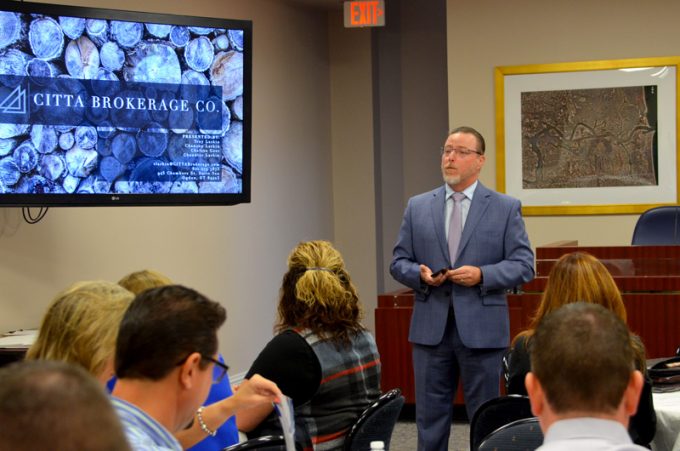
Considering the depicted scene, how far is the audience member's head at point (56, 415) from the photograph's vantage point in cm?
85

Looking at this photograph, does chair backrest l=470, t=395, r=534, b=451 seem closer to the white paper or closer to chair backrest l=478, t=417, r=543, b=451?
chair backrest l=478, t=417, r=543, b=451

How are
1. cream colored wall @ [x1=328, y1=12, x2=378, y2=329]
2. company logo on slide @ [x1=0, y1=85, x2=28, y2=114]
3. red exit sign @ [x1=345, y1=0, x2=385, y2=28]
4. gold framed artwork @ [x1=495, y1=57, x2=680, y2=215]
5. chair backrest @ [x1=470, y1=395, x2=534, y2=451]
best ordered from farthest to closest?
cream colored wall @ [x1=328, y1=12, x2=378, y2=329] < red exit sign @ [x1=345, y1=0, x2=385, y2=28] < gold framed artwork @ [x1=495, y1=57, x2=680, y2=215] < company logo on slide @ [x1=0, y1=85, x2=28, y2=114] < chair backrest @ [x1=470, y1=395, x2=534, y2=451]

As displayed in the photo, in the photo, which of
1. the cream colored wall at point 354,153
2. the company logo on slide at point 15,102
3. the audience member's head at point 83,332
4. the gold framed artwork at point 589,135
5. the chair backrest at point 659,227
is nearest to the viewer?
the audience member's head at point 83,332

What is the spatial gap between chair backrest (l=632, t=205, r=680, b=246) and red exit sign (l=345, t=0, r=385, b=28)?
2.64 m

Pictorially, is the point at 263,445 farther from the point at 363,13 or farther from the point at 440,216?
the point at 363,13

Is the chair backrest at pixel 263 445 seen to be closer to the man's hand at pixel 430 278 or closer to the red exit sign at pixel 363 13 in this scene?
the man's hand at pixel 430 278

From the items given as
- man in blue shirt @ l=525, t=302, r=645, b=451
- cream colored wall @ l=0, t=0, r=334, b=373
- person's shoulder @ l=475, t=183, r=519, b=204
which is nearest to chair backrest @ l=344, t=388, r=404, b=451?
man in blue shirt @ l=525, t=302, r=645, b=451

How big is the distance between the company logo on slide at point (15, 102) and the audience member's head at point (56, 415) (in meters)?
4.16

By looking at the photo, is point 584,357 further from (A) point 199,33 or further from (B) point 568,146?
Answer: (B) point 568,146

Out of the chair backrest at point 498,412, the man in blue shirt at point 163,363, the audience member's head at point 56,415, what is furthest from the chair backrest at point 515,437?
the audience member's head at point 56,415

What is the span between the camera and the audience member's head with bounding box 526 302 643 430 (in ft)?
5.05

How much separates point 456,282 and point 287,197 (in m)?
4.41

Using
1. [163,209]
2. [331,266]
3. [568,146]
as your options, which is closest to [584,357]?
[331,266]

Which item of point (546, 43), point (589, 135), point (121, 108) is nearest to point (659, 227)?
point (589, 135)
